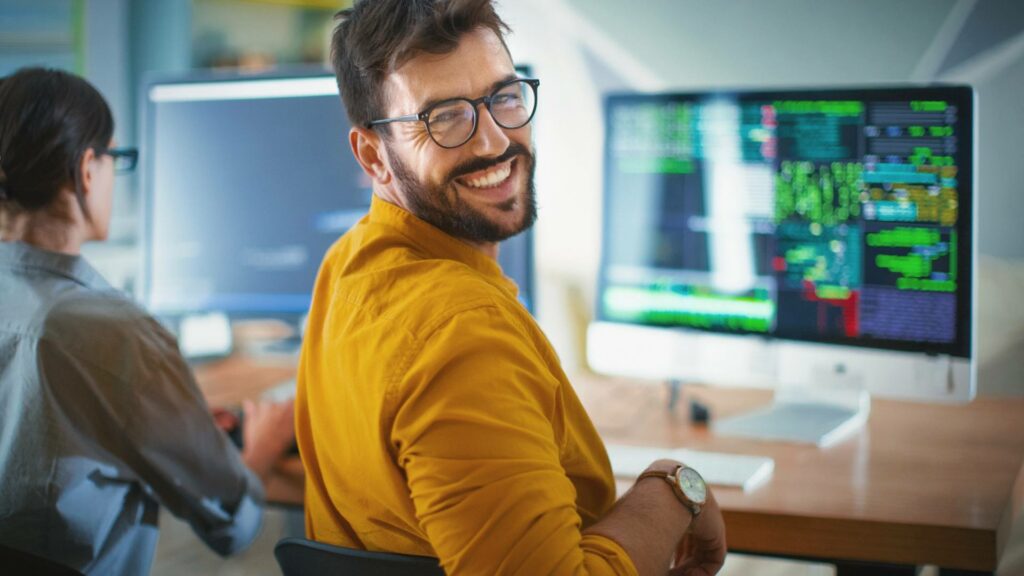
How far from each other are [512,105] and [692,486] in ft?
1.67

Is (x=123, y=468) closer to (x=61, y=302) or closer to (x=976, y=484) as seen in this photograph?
(x=61, y=302)

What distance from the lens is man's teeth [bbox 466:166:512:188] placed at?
1.19m

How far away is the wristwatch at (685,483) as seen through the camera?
1184mm

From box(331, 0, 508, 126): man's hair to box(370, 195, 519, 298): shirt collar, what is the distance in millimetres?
120

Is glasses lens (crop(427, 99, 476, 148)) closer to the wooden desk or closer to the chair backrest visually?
the chair backrest

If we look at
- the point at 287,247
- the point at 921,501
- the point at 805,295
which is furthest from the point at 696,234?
the point at 287,247

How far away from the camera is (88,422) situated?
1.39 m

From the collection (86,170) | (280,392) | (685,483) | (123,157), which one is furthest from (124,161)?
(685,483)

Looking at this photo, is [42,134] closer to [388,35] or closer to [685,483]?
[388,35]

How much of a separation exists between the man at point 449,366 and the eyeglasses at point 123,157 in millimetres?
521

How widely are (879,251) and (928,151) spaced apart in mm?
185

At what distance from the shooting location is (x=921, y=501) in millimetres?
1464

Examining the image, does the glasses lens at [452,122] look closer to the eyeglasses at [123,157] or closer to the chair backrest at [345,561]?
the chair backrest at [345,561]

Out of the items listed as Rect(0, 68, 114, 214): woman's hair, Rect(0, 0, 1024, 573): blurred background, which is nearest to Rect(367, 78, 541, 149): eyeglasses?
Rect(0, 68, 114, 214): woman's hair
